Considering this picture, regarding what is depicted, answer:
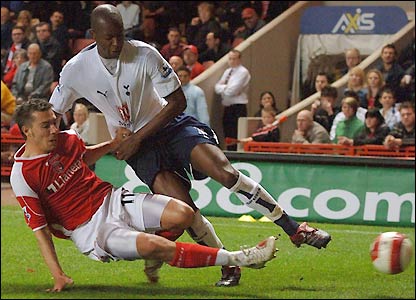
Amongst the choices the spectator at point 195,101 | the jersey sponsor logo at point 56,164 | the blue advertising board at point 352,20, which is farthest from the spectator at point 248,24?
the jersey sponsor logo at point 56,164

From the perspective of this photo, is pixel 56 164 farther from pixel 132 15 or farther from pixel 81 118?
pixel 132 15

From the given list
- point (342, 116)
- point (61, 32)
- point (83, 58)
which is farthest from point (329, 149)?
point (83, 58)

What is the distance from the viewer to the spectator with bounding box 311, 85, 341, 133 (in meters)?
13.1

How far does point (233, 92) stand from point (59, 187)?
8.73 metres

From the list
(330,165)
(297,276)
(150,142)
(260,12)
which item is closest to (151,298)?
(297,276)

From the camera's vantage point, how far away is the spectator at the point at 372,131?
13.9 metres

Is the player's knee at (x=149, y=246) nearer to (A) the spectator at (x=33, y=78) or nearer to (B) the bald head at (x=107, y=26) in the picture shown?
(B) the bald head at (x=107, y=26)

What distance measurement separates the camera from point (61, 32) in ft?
50.7

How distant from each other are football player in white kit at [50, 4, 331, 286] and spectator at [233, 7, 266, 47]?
1168 cm

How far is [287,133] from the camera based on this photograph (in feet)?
52.0

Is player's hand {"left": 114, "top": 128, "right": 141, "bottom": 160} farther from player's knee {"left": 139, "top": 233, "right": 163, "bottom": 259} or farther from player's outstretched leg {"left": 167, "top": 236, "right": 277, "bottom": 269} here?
player's outstretched leg {"left": 167, "top": 236, "right": 277, "bottom": 269}

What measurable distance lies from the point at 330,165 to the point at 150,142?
26.5 ft

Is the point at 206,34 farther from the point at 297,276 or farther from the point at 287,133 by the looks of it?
the point at 297,276

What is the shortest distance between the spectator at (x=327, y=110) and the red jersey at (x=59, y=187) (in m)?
5.68
